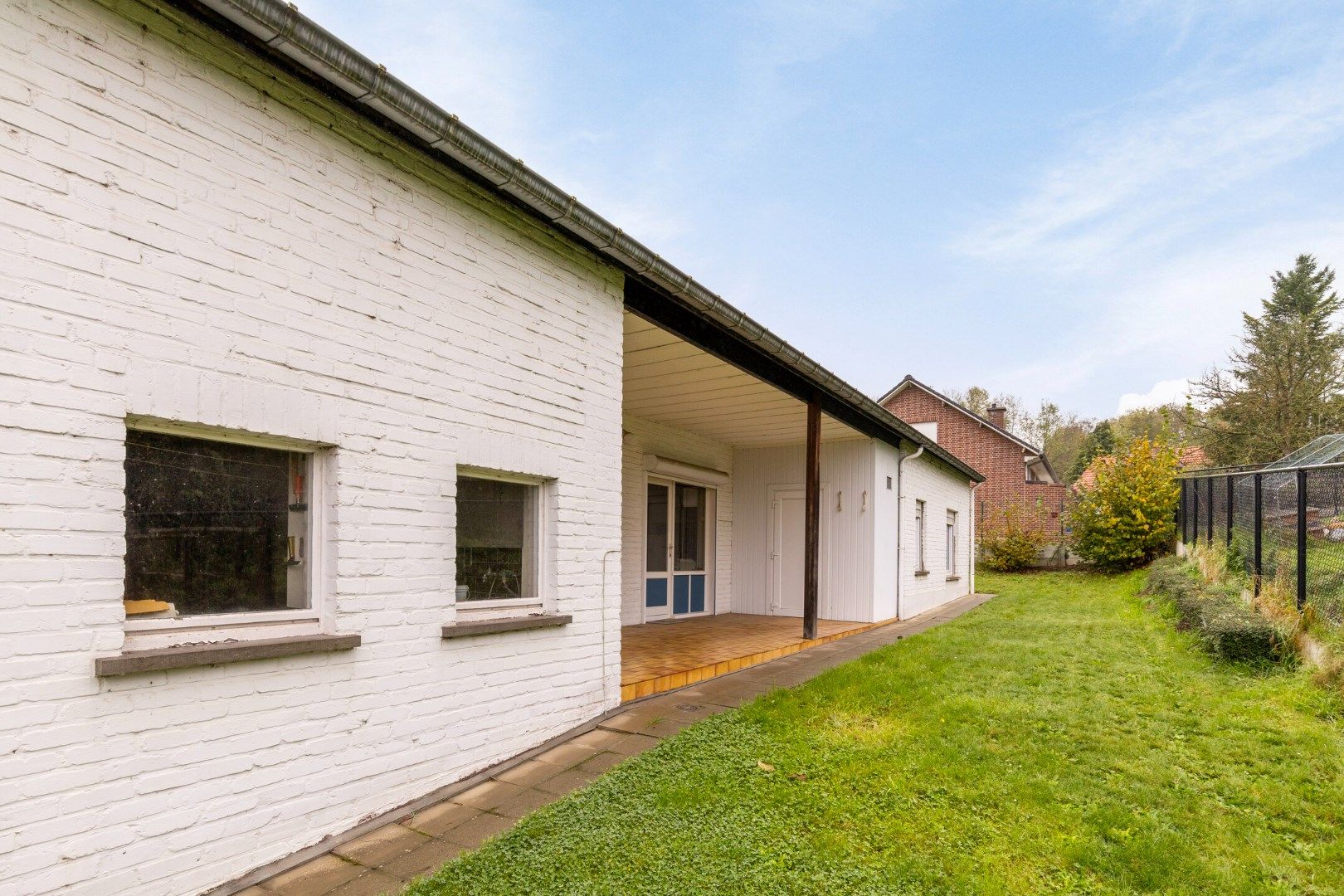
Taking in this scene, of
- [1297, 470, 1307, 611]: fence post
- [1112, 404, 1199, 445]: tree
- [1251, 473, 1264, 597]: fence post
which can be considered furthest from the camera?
[1112, 404, 1199, 445]: tree

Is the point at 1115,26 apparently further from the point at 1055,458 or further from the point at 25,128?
the point at 1055,458

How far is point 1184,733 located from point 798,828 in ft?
10.5

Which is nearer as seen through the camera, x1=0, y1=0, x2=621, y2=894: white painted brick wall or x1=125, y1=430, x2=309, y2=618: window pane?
x1=0, y1=0, x2=621, y2=894: white painted brick wall

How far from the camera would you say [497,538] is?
439cm

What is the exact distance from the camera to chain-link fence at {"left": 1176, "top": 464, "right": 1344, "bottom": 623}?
6.48 m

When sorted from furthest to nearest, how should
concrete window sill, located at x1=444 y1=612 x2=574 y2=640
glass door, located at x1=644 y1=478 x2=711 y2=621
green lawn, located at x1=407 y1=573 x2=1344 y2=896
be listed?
1. glass door, located at x1=644 y1=478 x2=711 y2=621
2. concrete window sill, located at x1=444 y1=612 x2=574 y2=640
3. green lawn, located at x1=407 y1=573 x2=1344 y2=896

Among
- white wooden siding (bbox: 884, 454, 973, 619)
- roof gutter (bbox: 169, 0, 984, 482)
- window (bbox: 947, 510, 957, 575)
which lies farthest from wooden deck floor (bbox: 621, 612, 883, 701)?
window (bbox: 947, 510, 957, 575)

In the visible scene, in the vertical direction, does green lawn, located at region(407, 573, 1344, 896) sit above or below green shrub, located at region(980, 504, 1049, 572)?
above

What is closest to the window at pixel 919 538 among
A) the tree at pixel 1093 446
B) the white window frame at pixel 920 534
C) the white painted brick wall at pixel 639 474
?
the white window frame at pixel 920 534

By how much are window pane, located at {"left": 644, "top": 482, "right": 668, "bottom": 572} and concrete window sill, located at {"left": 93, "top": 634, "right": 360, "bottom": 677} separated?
6.43 metres

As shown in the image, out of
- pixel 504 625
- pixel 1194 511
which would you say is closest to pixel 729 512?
pixel 504 625

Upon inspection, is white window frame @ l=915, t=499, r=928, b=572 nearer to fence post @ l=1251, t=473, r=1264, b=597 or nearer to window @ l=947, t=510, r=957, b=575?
window @ l=947, t=510, r=957, b=575

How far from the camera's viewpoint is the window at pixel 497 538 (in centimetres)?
411

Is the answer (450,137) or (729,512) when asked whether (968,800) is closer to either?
Answer: (450,137)
